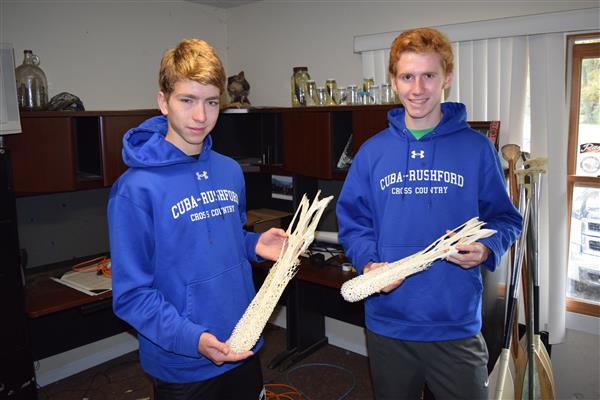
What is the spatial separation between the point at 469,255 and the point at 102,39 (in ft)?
10.1

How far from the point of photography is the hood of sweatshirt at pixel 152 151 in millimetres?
1456

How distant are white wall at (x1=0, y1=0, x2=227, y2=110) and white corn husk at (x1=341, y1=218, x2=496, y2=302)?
2725mm

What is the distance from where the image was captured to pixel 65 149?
9.24 ft

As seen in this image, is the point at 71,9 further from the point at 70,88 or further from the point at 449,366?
the point at 449,366

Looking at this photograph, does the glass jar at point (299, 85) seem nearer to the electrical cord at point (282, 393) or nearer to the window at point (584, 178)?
the window at point (584, 178)

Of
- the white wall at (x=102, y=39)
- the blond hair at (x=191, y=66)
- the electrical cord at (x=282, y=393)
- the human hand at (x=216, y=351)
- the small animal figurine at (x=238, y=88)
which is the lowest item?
the electrical cord at (x=282, y=393)

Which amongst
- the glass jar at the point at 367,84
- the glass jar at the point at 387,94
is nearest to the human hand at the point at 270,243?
the glass jar at the point at 387,94

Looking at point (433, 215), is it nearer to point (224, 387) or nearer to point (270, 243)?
point (270, 243)

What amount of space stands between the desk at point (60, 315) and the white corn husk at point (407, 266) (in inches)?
71.4

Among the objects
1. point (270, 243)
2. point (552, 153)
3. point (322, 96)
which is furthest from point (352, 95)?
point (270, 243)

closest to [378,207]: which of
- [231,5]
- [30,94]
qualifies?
[30,94]

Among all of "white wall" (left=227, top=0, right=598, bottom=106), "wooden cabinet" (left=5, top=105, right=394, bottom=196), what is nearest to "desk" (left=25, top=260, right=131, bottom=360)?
"wooden cabinet" (left=5, top=105, right=394, bottom=196)

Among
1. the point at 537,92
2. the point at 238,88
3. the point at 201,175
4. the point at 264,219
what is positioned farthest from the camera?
the point at 238,88

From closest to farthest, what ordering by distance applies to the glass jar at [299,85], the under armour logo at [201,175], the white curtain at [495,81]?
the under armour logo at [201,175], the white curtain at [495,81], the glass jar at [299,85]
